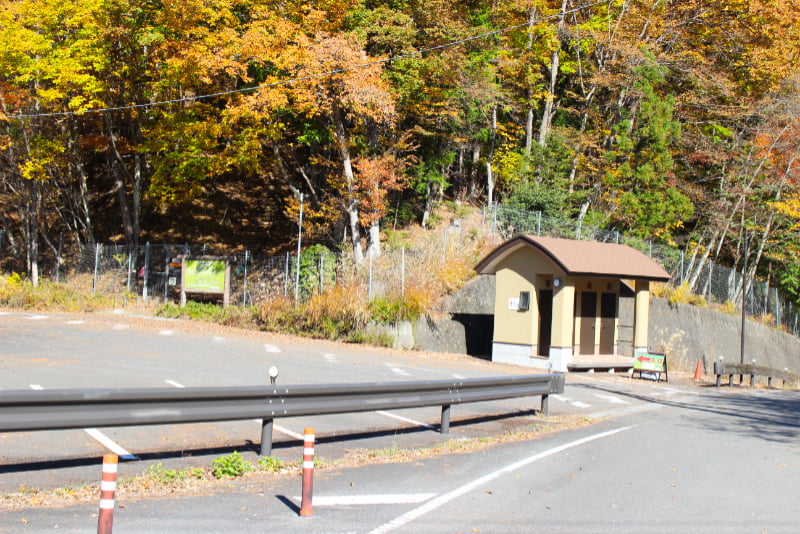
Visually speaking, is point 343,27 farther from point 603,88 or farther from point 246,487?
point 246,487

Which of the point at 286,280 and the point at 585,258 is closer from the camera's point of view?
the point at 585,258

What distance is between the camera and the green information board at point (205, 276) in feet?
92.9

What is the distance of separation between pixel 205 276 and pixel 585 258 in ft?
47.0

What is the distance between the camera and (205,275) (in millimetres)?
28625

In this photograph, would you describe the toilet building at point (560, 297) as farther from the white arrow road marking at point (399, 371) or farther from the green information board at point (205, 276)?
the green information board at point (205, 276)

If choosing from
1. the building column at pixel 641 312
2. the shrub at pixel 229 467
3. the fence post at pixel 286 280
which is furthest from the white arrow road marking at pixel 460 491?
the fence post at pixel 286 280

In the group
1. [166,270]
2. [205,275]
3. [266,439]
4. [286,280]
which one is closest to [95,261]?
[166,270]

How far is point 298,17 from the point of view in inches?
1120

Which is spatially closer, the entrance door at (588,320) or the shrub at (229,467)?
the shrub at (229,467)

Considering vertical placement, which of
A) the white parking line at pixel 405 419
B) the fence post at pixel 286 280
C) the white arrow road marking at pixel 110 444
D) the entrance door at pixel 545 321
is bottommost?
the white parking line at pixel 405 419

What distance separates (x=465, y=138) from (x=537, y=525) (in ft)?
94.6

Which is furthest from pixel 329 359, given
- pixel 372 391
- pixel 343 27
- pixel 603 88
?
pixel 603 88

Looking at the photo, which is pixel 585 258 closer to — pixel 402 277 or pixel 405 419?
pixel 402 277

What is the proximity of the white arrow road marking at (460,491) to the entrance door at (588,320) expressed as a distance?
541 inches
